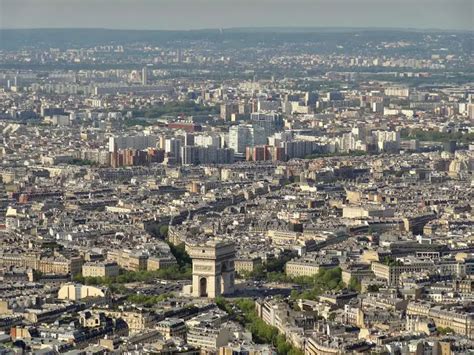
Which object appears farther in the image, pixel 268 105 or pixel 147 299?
pixel 268 105

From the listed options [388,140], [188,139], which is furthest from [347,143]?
[188,139]

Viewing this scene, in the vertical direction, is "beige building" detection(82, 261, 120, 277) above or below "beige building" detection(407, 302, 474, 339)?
below

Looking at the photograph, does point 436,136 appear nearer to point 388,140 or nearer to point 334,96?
point 388,140

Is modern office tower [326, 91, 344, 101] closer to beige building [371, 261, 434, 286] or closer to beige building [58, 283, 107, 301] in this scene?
beige building [371, 261, 434, 286]

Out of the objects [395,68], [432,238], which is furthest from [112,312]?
[395,68]

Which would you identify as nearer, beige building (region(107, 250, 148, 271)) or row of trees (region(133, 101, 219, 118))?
beige building (region(107, 250, 148, 271))

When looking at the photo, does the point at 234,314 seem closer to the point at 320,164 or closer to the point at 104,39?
the point at 320,164

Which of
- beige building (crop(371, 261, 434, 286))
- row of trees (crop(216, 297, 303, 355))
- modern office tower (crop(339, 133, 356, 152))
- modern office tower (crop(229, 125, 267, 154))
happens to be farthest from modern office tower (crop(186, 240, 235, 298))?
modern office tower (crop(339, 133, 356, 152))
